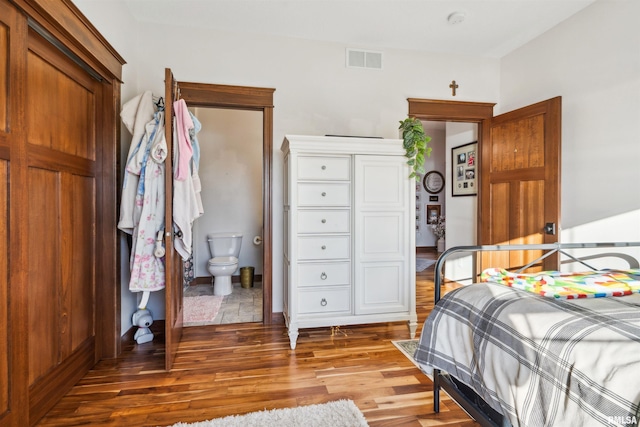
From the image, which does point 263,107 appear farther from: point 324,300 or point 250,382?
point 250,382

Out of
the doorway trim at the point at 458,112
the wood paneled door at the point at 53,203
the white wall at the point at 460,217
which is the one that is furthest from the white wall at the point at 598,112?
the wood paneled door at the point at 53,203

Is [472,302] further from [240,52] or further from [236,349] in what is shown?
[240,52]

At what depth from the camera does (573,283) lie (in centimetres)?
144

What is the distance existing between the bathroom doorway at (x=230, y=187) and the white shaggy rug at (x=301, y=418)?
2716 mm

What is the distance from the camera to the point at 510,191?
9.86 feet

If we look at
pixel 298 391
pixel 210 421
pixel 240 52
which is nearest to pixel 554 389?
pixel 298 391

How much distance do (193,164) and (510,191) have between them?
9.51 feet

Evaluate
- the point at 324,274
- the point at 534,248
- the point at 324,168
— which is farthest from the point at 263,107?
the point at 534,248

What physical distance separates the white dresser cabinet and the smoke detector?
3.73 ft

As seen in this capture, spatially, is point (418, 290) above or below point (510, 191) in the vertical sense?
below

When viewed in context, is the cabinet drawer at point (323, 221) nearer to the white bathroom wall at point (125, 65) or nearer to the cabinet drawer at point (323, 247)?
the cabinet drawer at point (323, 247)

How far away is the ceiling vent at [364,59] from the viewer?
2992 mm

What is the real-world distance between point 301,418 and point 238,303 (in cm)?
214

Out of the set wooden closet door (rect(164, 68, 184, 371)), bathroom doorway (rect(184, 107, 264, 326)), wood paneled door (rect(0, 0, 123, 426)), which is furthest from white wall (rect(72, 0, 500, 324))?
bathroom doorway (rect(184, 107, 264, 326))
